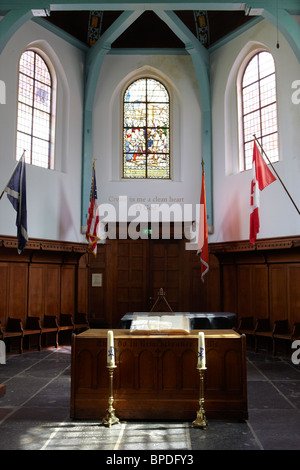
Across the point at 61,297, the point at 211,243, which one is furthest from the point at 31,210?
the point at 211,243

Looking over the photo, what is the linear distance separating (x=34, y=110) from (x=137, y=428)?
8.49 meters

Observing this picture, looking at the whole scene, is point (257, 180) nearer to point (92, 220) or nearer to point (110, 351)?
point (92, 220)

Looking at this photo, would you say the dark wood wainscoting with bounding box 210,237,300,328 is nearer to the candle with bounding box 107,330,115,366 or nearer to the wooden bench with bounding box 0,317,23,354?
the wooden bench with bounding box 0,317,23,354

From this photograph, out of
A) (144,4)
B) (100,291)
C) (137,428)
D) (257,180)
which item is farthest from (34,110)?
(137,428)

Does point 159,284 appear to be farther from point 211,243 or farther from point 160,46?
point 160,46

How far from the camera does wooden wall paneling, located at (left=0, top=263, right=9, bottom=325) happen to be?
894 cm

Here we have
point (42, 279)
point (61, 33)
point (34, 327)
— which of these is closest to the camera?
point (34, 327)

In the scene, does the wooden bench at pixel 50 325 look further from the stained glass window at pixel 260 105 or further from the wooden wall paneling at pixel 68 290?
the stained glass window at pixel 260 105

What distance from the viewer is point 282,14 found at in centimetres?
831

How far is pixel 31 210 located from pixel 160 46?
605cm

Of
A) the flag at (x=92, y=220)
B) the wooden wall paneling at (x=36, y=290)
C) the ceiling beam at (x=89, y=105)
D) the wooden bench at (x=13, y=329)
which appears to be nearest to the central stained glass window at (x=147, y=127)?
the ceiling beam at (x=89, y=105)

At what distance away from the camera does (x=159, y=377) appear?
15.7ft

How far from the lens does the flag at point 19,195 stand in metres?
7.69

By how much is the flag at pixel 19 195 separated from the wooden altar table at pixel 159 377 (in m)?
3.68
